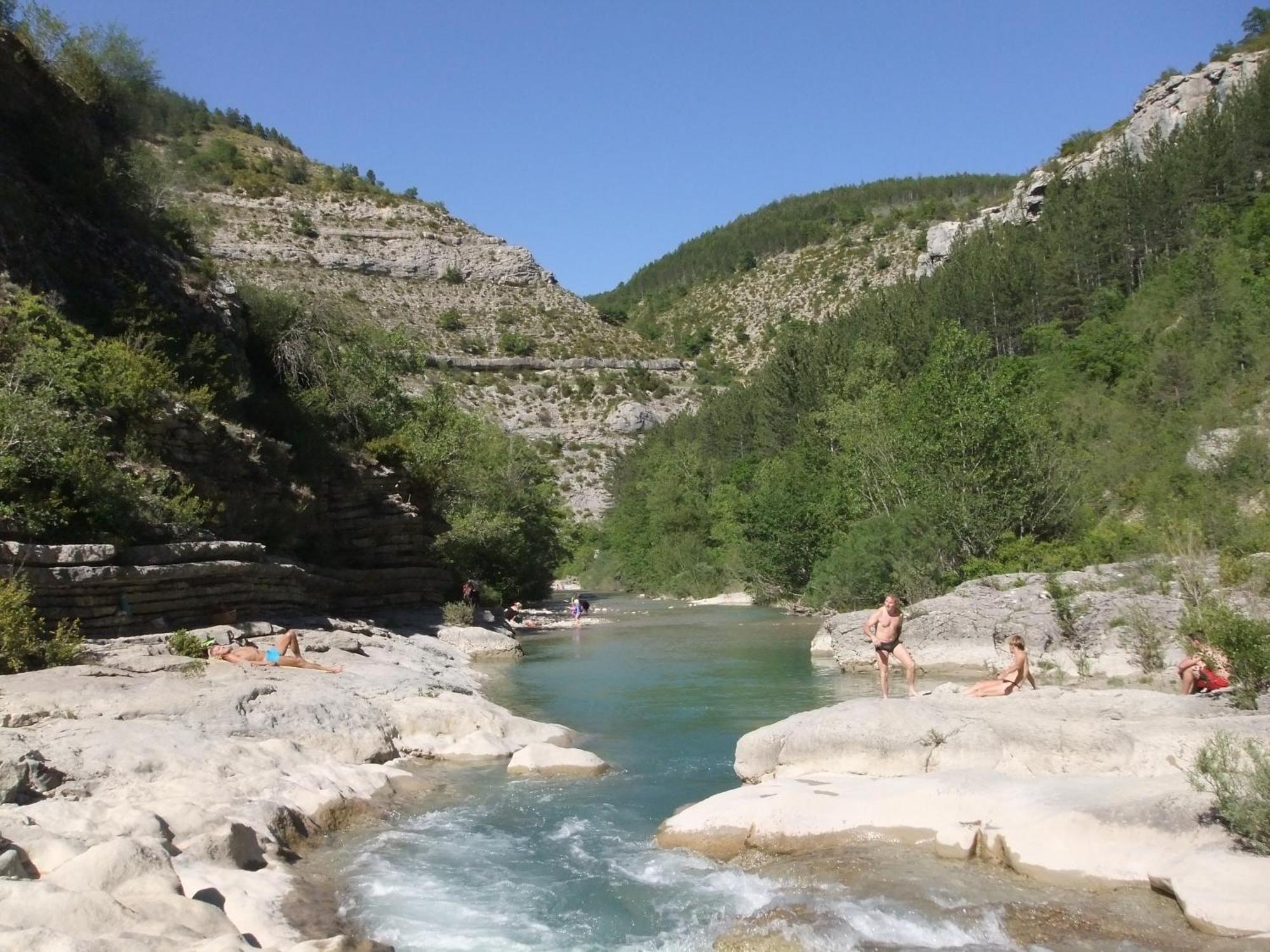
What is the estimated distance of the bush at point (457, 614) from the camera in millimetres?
31703

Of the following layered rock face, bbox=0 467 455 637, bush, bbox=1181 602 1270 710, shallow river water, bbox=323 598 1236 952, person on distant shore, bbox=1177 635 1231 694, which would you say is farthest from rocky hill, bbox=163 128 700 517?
bush, bbox=1181 602 1270 710

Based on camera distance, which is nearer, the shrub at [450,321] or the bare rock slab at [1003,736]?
the bare rock slab at [1003,736]

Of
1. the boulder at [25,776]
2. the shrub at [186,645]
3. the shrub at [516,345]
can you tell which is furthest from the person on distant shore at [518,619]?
the shrub at [516,345]

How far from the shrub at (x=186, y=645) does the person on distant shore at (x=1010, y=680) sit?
13.0 meters

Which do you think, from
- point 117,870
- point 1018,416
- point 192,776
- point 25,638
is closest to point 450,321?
point 1018,416

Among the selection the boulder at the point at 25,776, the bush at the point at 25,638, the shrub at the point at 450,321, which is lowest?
the boulder at the point at 25,776

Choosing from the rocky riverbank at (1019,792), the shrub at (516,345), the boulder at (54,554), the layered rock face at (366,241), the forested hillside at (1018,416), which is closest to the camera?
the rocky riverbank at (1019,792)

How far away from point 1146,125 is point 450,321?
212 feet

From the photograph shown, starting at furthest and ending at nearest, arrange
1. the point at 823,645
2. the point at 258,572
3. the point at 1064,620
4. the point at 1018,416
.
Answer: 1. the point at 1018,416
2. the point at 823,645
3. the point at 1064,620
4. the point at 258,572

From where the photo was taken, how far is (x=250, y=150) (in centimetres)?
10719

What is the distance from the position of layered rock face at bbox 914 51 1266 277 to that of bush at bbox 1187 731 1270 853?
222 feet

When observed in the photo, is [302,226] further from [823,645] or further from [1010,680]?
[1010,680]

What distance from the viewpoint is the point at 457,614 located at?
32.0m

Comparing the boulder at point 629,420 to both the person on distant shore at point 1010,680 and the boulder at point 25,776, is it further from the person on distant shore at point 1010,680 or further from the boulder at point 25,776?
the boulder at point 25,776
